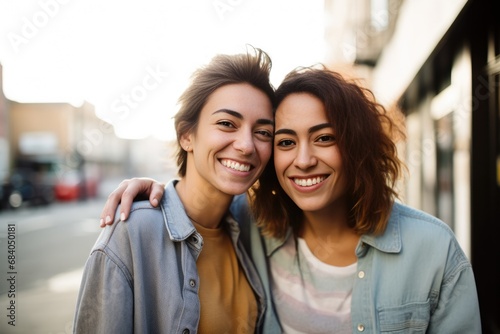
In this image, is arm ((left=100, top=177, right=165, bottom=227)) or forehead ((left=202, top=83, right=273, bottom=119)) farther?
forehead ((left=202, top=83, right=273, bottom=119))

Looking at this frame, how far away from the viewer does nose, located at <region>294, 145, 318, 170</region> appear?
205 centimetres

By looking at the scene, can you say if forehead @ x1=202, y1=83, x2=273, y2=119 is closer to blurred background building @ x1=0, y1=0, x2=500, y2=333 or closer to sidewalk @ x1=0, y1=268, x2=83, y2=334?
blurred background building @ x1=0, y1=0, x2=500, y2=333

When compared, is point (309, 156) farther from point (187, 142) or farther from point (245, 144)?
point (187, 142)

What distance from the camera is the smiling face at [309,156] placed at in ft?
6.88

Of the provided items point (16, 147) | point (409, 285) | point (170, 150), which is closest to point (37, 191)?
point (16, 147)


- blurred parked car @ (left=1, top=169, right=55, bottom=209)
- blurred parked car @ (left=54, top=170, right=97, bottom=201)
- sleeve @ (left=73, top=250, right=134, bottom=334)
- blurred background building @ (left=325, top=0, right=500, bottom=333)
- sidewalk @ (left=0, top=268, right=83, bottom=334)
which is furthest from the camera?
blurred parked car @ (left=54, top=170, right=97, bottom=201)

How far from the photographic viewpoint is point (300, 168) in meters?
2.09

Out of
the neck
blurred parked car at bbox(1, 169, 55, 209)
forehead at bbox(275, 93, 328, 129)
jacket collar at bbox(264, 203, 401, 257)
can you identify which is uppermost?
forehead at bbox(275, 93, 328, 129)

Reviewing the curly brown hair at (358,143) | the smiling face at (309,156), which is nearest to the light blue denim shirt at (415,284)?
the curly brown hair at (358,143)

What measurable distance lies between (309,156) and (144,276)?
988mm

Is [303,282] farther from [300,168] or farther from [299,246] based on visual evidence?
[300,168]

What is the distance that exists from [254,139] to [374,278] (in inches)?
37.2

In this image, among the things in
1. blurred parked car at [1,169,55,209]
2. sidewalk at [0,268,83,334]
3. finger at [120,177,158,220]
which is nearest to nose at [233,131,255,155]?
finger at [120,177,158,220]

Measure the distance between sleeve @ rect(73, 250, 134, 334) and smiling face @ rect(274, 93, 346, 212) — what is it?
3.20 ft
